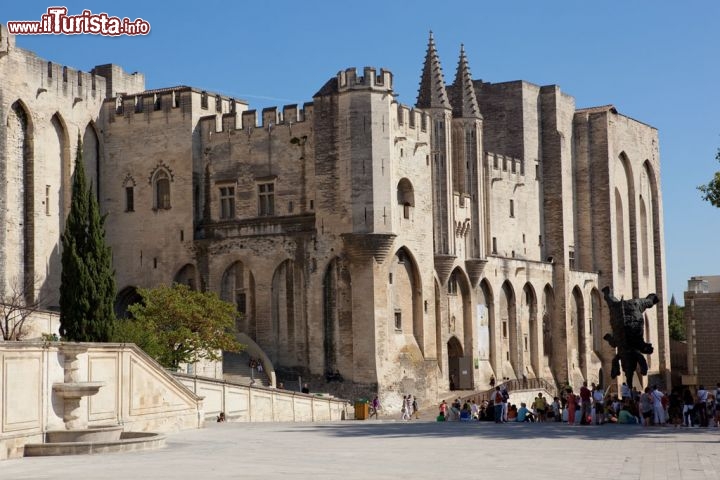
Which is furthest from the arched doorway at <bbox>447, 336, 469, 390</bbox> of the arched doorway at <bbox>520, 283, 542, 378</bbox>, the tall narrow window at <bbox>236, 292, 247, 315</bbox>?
the tall narrow window at <bbox>236, 292, 247, 315</bbox>

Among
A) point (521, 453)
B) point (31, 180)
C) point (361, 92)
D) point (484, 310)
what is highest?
point (361, 92)

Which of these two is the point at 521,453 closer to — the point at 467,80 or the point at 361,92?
the point at 361,92

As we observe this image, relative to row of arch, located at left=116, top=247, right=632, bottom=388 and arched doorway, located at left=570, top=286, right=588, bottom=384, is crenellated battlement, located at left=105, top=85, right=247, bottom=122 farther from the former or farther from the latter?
arched doorway, located at left=570, top=286, right=588, bottom=384

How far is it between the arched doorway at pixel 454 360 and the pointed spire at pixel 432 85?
9.76m

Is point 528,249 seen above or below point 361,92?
below

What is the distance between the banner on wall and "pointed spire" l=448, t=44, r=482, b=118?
8.37 m

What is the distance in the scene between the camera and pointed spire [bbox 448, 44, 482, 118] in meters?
53.5

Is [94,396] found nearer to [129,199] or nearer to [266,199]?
[266,199]

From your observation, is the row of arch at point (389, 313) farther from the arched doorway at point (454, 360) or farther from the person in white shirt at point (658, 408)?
the person in white shirt at point (658, 408)

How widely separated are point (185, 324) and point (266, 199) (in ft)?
28.4

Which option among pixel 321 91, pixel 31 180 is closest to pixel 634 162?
pixel 321 91

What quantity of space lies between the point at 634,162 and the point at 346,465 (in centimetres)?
5668

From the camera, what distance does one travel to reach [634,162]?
72500 mm

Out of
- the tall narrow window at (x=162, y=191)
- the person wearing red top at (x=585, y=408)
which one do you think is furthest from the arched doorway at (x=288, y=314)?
the person wearing red top at (x=585, y=408)
